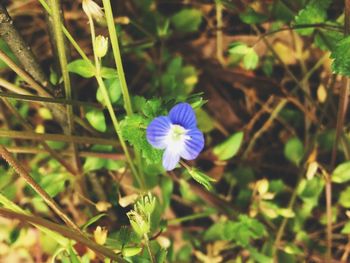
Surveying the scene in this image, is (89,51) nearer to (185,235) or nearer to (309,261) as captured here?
(185,235)

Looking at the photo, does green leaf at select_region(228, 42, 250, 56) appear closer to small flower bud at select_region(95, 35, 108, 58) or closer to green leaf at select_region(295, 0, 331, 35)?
green leaf at select_region(295, 0, 331, 35)

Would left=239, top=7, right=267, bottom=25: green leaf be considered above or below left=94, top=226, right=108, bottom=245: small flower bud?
above

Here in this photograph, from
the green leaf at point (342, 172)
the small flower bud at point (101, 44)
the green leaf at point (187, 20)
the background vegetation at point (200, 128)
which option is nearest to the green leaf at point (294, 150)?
the background vegetation at point (200, 128)

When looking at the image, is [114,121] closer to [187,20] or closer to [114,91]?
[114,91]

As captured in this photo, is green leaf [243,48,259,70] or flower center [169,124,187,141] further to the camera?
green leaf [243,48,259,70]

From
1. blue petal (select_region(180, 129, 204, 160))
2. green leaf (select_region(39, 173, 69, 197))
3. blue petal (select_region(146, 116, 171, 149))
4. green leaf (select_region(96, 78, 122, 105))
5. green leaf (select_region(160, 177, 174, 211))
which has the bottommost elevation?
green leaf (select_region(160, 177, 174, 211))

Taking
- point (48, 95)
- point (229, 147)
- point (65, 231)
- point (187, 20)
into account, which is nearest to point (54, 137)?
point (48, 95)

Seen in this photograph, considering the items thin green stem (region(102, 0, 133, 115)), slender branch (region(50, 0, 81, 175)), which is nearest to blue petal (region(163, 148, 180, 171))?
thin green stem (region(102, 0, 133, 115))

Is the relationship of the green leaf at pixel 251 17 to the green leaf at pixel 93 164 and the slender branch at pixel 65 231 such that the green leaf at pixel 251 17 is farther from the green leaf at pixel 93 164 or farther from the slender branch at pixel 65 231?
the slender branch at pixel 65 231
